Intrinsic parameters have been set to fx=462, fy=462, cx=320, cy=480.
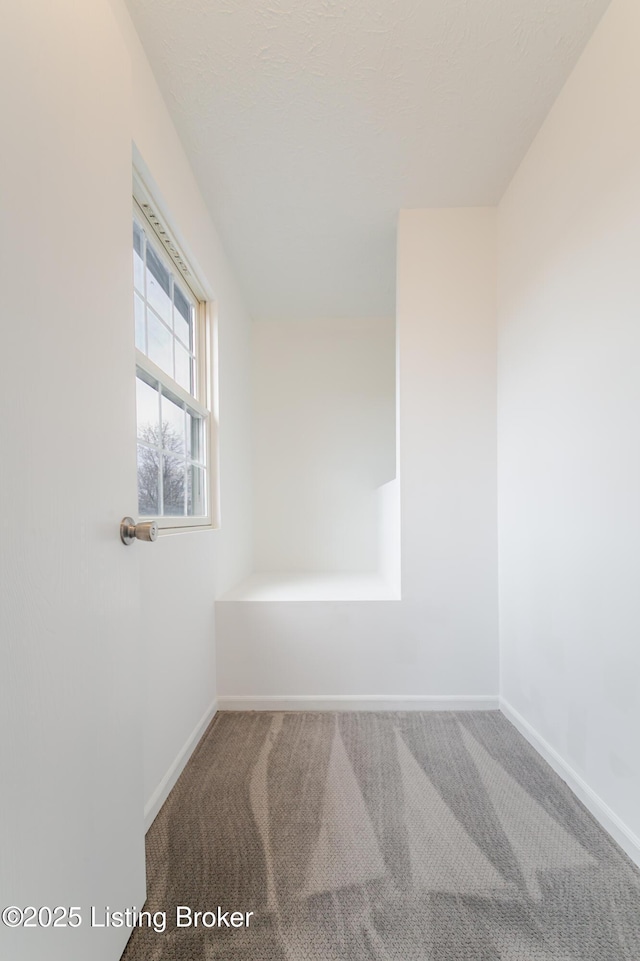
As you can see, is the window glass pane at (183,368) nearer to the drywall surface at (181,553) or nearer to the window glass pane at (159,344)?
the window glass pane at (159,344)

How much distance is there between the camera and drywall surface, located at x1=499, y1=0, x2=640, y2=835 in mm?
1316

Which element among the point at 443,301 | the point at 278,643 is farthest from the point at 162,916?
the point at 443,301

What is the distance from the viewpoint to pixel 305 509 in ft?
11.8

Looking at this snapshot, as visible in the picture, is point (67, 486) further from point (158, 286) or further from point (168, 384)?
point (158, 286)

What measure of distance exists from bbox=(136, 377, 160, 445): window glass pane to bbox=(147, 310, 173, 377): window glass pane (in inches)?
5.5

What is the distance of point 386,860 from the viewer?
1277mm

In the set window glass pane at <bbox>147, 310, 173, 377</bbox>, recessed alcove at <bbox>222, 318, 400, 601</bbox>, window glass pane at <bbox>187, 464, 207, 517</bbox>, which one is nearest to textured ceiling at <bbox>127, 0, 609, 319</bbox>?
window glass pane at <bbox>147, 310, 173, 377</bbox>

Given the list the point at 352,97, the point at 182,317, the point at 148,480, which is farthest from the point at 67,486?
the point at 352,97

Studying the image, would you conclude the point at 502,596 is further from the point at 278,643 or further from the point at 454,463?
the point at 278,643

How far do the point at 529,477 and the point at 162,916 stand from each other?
1.84 meters

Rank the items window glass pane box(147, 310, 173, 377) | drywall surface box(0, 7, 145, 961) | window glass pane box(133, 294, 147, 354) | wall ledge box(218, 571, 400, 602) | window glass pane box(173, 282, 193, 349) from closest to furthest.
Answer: drywall surface box(0, 7, 145, 961)
window glass pane box(133, 294, 147, 354)
window glass pane box(147, 310, 173, 377)
window glass pane box(173, 282, 193, 349)
wall ledge box(218, 571, 400, 602)

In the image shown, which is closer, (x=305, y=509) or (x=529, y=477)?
(x=529, y=477)

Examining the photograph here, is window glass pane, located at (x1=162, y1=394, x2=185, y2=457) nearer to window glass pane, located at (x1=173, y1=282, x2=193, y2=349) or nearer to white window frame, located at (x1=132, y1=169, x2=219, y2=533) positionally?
white window frame, located at (x1=132, y1=169, x2=219, y2=533)

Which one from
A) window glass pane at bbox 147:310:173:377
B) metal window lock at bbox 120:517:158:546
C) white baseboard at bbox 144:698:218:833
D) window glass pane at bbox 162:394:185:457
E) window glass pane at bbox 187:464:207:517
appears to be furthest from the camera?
window glass pane at bbox 187:464:207:517
